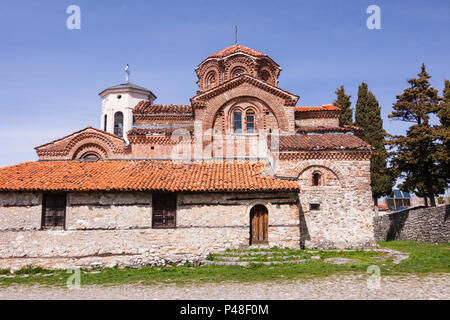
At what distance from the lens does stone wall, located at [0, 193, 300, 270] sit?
45.6ft

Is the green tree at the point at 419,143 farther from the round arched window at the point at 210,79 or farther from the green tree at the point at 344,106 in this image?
the round arched window at the point at 210,79

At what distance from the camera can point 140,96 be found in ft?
96.9

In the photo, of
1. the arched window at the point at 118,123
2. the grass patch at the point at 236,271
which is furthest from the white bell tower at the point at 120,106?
the grass patch at the point at 236,271

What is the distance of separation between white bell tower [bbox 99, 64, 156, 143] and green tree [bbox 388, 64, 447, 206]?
18078 millimetres

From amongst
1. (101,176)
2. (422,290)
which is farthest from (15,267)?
(422,290)

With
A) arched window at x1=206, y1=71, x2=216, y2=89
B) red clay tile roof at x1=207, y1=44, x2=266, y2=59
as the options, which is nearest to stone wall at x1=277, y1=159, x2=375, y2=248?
arched window at x1=206, y1=71, x2=216, y2=89

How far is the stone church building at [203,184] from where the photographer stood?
14.1m

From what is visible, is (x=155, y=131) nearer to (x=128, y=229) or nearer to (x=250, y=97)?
(x=250, y=97)

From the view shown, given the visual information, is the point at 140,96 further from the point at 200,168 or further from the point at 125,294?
the point at 125,294

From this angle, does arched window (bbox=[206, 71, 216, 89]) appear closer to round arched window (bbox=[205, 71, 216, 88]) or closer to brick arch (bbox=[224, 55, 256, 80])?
round arched window (bbox=[205, 71, 216, 88])

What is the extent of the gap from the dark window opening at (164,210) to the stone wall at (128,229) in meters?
0.21

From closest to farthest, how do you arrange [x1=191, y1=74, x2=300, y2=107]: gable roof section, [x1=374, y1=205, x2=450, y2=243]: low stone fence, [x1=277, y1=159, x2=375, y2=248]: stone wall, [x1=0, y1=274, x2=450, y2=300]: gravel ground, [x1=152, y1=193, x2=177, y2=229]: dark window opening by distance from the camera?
1. [x1=0, y1=274, x2=450, y2=300]: gravel ground
2. [x1=152, y1=193, x2=177, y2=229]: dark window opening
3. [x1=277, y1=159, x2=375, y2=248]: stone wall
4. [x1=374, y1=205, x2=450, y2=243]: low stone fence
5. [x1=191, y1=74, x2=300, y2=107]: gable roof section

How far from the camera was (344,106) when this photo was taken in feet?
101

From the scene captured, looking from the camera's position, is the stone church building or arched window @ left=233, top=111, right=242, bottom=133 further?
arched window @ left=233, top=111, right=242, bottom=133
